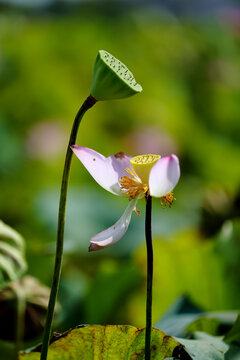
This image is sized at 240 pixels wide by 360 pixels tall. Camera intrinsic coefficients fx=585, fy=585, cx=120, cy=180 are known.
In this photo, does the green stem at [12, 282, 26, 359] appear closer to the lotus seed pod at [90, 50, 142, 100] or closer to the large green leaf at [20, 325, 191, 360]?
the large green leaf at [20, 325, 191, 360]

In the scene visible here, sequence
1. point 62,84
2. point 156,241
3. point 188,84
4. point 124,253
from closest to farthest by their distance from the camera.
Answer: point 156,241
point 124,253
point 62,84
point 188,84

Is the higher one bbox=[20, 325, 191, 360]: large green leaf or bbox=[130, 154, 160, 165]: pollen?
bbox=[130, 154, 160, 165]: pollen

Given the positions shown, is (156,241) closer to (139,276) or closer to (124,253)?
(139,276)

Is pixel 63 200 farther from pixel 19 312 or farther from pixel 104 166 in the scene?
pixel 19 312

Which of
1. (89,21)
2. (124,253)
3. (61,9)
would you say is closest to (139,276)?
(124,253)

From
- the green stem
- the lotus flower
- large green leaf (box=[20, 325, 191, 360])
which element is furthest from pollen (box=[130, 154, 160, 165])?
the green stem

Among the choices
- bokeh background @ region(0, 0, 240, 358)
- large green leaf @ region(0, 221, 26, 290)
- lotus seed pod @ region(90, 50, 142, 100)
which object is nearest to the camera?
lotus seed pod @ region(90, 50, 142, 100)

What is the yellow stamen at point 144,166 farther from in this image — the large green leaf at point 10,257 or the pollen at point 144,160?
the large green leaf at point 10,257

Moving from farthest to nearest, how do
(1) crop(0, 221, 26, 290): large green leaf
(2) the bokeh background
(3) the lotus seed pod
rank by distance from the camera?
(2) the bokeh background → (1) crop(0, 221, 26, 290): large green leaf → (3) the lotus seed pod
